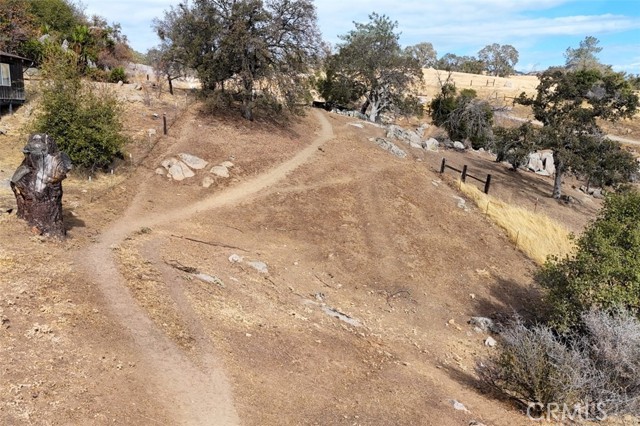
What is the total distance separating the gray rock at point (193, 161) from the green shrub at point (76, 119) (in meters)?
3.24

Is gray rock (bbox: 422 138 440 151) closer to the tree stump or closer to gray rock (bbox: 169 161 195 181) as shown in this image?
gray rock (bbox: 169 161 195 181)

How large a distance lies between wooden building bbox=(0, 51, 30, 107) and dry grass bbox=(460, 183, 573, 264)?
23781 millimetres

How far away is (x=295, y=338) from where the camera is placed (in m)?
10.1

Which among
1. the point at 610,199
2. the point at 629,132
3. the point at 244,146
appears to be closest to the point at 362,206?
the point at 244,146

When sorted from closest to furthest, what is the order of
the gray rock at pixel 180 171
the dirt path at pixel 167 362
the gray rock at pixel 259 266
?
the dirt path at pixel 167 362
the gray rock at pixel 259 266
the gray rock at pixel 180 171

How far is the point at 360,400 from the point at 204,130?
802 inches

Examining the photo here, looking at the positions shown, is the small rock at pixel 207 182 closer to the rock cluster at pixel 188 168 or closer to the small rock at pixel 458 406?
the rock cluster at pixel 188 168

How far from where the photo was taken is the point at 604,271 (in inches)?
444

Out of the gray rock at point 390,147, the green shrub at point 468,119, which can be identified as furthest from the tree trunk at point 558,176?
the gray rock at point 390,147

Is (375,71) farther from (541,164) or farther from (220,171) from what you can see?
(220,171)

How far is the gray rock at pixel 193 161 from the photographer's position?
22034 mm

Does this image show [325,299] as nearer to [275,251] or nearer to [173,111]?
[275,251]

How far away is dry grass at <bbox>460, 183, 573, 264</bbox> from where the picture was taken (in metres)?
19.5

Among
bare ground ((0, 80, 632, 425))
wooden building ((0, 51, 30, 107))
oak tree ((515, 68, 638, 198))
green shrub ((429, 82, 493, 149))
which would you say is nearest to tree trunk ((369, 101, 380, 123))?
green shrub ((429, 82, 493, 149))
